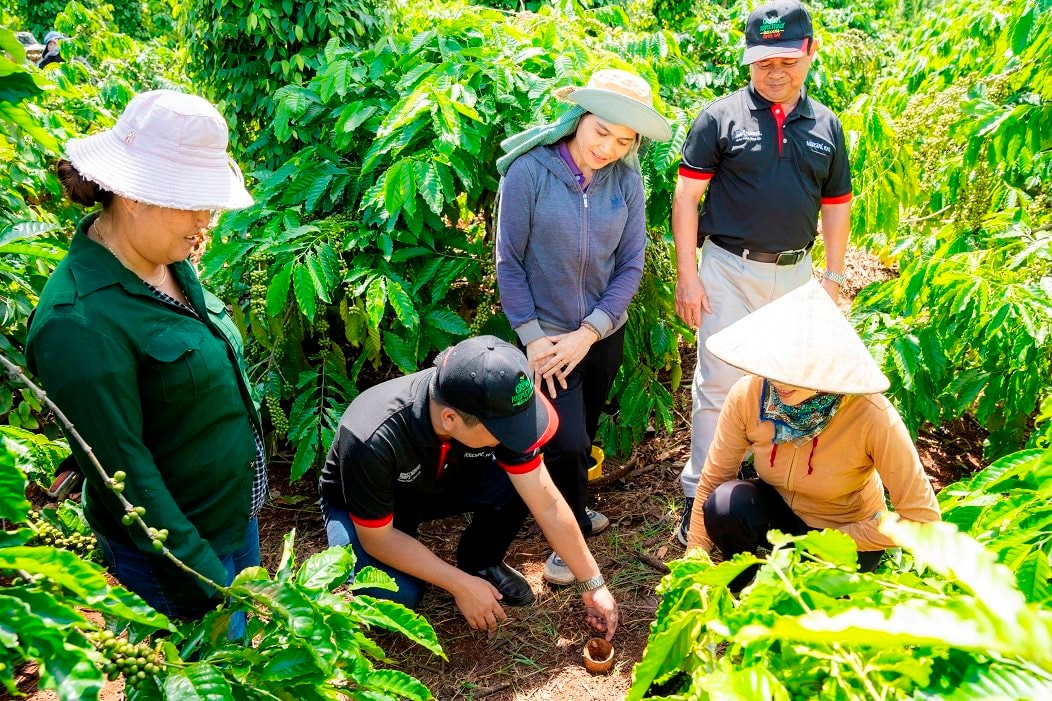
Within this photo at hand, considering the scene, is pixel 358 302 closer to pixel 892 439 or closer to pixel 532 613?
pixel 532 613

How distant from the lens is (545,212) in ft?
9.08

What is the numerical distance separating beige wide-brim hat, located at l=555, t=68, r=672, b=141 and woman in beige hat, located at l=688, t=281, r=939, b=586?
0.82m

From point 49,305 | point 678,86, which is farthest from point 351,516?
point 678,86

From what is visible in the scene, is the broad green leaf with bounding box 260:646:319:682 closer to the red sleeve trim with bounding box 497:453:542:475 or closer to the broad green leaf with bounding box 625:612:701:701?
the broad green leaf with bounding box 625:612:701:701

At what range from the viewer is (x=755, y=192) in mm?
3029

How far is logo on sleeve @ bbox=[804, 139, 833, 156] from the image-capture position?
3.03 meters

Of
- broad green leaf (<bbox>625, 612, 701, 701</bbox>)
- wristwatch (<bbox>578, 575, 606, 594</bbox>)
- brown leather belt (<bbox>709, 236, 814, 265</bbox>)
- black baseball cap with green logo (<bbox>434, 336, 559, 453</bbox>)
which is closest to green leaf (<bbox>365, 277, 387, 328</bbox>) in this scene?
black baseball cap with green logo (<bbox>434, 336, 559, 453</bbox>)

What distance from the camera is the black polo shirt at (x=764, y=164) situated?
3.01 meters

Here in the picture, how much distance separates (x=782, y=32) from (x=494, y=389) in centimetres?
177

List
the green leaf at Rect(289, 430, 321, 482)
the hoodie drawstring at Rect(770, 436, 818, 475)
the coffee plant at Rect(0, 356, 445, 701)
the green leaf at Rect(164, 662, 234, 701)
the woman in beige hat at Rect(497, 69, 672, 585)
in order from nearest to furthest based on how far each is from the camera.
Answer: the coffee plant at Rect(0, 356, 445, 701) < the green leaf at Rect(164, 662, 234, 701) < the hoodie drawstring at Rect(770, 436, 818, 475) < the woman in beige hat at Rect(497, 69, 672, 585) < the green leaf at Rect(289, 430, 321, 482)

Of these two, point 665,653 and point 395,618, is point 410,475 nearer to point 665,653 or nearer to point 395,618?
point 395,618

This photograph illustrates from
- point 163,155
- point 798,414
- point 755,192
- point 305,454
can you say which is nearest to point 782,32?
point 755,192

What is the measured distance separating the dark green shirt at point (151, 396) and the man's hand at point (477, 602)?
78 cm

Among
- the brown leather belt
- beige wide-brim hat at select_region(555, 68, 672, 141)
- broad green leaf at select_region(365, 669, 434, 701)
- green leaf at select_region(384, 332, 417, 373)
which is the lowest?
green leaf at select_region(384, 332, 417, 373)
